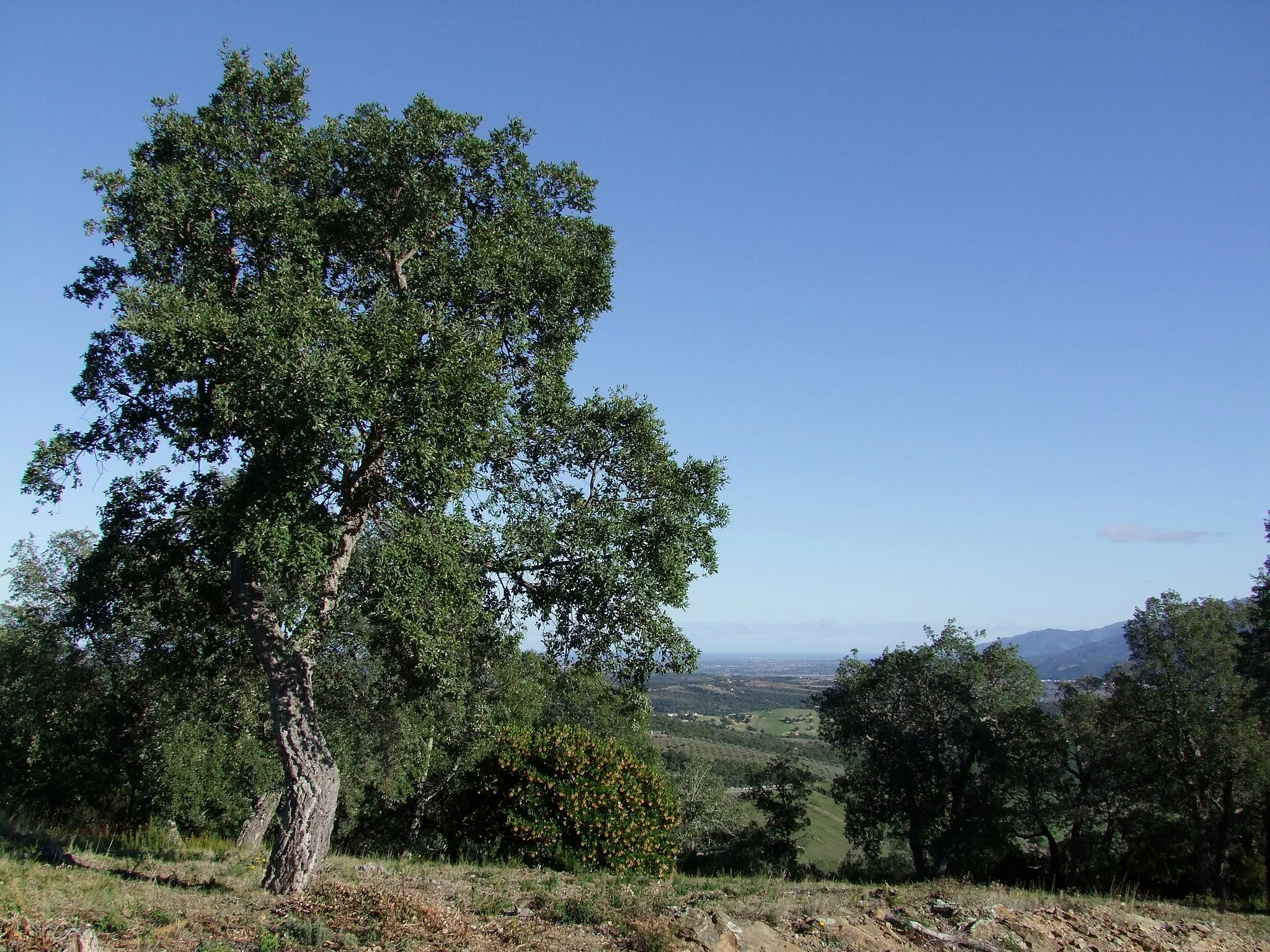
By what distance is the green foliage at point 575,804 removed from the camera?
14383mm

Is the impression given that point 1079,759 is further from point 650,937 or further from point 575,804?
point 650,937

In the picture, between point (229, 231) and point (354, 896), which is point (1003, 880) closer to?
point (354, 896)

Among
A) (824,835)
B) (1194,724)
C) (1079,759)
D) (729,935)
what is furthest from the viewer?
(824,835)

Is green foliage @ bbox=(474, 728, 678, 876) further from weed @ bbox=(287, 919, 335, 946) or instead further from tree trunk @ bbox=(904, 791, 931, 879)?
tree trunk @ bbox=(904, 791, 931, 879)

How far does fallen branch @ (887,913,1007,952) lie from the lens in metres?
8.25

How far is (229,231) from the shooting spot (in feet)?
37.6

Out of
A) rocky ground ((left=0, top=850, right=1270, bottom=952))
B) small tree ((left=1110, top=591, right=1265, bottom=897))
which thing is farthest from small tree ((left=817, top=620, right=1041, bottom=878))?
rocky ground ((left=0, top=850, right=1270, bottom=952))

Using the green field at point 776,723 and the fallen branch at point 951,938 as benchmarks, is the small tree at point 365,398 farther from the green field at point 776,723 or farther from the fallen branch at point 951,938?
the green field at point 776,723

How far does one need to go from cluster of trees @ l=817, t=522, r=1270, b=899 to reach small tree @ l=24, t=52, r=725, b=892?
21.5 metres

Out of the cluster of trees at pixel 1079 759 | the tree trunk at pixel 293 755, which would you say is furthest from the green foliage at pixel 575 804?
the cluster of trees at pixel 1079 759

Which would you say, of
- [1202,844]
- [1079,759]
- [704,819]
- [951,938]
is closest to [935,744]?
[1079,759]

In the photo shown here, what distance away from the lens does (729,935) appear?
7.84 meters

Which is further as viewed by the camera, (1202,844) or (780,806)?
(780,806)

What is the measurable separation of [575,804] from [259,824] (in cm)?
840
